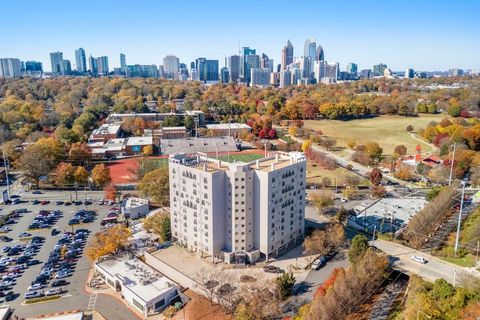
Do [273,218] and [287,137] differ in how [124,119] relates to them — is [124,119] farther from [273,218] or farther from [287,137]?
[273,218]

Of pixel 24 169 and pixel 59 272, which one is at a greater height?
pixel 24 169

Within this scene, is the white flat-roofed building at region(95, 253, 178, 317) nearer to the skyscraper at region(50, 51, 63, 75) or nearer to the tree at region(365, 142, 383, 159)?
the tree at region(365, 142, 383, 159)

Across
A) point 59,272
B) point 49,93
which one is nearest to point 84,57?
point 49,93

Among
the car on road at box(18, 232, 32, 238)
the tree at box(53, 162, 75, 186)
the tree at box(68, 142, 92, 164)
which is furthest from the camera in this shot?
the tree at box(68, 142, 92, 164)

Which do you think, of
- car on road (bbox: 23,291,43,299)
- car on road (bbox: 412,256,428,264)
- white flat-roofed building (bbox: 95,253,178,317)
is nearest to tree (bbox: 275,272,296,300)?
white flat-roofed building (bbox: 95,253,178,317)

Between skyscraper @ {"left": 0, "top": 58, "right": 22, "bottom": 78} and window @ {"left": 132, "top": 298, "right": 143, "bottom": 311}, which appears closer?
window @ {"left": 132, "top": 298, "right": 143, "bottom": 311}

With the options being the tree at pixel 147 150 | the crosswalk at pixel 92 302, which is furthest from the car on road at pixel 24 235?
the tree at pixel 147 150
